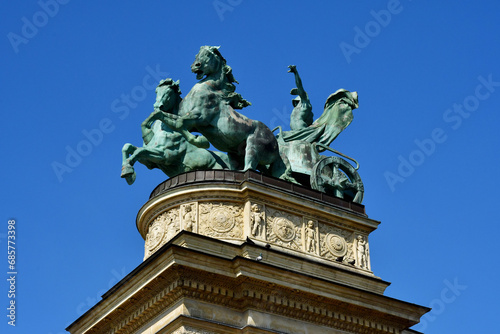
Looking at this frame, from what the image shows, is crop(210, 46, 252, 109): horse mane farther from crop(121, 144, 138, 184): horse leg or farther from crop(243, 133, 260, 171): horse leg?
crop(121, 144, 138, 184): horse leg

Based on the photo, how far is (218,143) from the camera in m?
27.4

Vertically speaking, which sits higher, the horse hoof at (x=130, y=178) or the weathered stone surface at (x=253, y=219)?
the horse hoof at (x=130, y=178)

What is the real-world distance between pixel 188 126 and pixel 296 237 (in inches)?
181

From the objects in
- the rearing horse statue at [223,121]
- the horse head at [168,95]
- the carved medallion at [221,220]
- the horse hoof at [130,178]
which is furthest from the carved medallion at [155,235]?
the horse head at [168,95]

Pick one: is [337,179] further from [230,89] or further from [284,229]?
[230,89]

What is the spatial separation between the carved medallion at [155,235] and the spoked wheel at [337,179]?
16.2 feet

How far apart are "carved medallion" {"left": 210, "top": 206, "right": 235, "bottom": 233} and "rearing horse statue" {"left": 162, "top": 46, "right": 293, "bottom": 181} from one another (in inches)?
71.2

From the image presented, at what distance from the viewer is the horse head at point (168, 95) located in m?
27.2

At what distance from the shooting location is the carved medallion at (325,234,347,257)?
2647 centimetres

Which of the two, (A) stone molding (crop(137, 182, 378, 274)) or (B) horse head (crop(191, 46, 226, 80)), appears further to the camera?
(B) horse head (crop(191, 46, 226, 80))

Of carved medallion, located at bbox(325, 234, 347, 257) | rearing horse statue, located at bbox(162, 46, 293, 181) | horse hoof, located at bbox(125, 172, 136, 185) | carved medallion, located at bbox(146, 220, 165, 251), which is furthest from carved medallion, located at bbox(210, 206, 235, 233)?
carved medallion, located at bbox(325, 234, 347, 257)

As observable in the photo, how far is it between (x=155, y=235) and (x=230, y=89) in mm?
5218

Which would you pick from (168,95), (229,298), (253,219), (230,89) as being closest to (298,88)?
(230,89)

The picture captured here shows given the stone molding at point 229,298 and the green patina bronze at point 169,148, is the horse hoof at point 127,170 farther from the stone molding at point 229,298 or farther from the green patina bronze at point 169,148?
the stone molding at point 229,298
